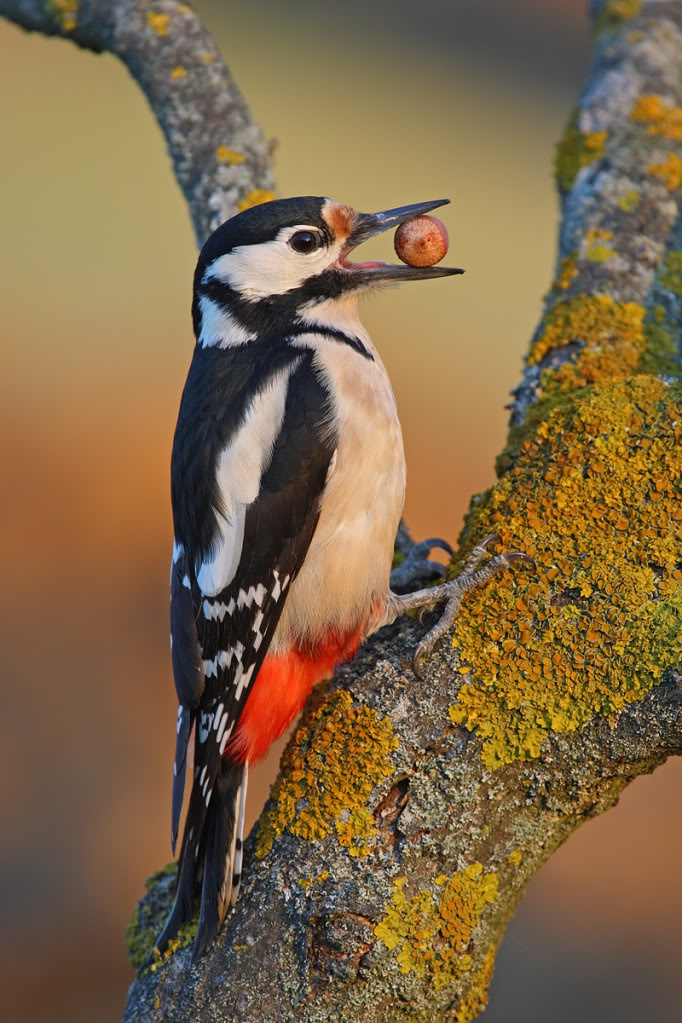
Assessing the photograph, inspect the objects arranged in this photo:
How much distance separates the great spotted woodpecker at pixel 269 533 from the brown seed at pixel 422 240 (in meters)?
0.07

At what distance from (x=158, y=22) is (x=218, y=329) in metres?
1.08

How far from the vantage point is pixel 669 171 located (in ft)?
9.54

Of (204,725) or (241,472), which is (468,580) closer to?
(241,472)

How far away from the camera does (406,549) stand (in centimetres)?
284

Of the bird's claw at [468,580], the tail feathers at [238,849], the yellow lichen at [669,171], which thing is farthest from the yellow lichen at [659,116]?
the tail feathers at [238,849]

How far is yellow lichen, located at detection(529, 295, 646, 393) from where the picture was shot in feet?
8.18

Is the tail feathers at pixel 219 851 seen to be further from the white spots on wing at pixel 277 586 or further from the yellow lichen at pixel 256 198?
the yellow lichen at pixel 256 198

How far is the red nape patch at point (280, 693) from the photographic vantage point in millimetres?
2393

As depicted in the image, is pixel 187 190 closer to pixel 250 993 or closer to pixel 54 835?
pixel 250 993

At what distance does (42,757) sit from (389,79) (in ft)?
21.4

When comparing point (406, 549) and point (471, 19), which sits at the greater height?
point (471, 19)

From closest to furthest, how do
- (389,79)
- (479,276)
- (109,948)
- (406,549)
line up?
1. (406,549)
2. (109,948)
3. (479,276)
4. (389,79)

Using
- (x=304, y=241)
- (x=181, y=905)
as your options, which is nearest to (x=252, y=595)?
(x=181, y=905)

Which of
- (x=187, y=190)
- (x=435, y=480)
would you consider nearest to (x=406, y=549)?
(x=187, y=190)
